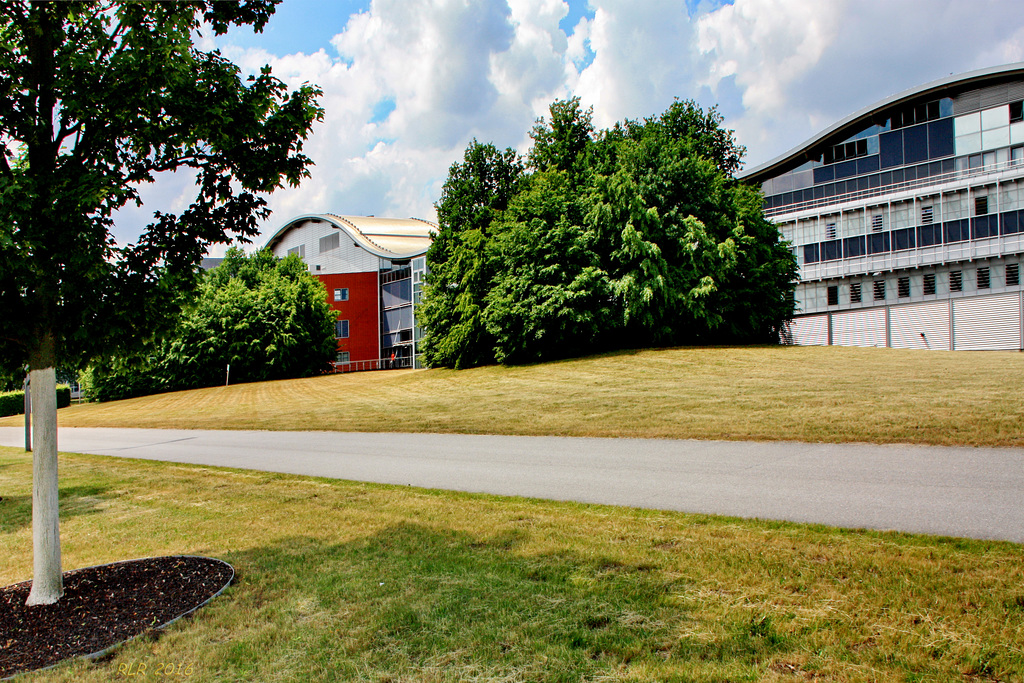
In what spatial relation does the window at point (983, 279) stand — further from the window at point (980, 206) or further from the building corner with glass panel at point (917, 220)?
the window at point (980, 206)

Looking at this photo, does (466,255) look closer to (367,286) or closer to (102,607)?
(367,286)

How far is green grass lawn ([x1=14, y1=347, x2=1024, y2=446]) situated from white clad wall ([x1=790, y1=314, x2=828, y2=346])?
1352 centimetres

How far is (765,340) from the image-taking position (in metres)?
39.2

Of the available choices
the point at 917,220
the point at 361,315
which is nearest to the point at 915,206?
the point at 917,220

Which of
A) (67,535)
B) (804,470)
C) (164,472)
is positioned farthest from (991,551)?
(164,472)

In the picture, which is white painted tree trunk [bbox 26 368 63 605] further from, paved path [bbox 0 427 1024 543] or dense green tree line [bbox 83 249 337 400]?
dense green tree line [bbox 83 249 337 400]

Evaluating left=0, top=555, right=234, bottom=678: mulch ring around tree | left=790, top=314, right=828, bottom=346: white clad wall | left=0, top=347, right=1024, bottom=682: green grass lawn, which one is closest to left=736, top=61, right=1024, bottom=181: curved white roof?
left=790, top=314, right=828, bottom=346: white clad wall

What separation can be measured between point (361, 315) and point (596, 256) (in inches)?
1247

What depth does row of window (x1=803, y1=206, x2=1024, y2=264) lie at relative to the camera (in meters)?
39.9

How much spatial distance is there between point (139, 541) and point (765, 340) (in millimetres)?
37878

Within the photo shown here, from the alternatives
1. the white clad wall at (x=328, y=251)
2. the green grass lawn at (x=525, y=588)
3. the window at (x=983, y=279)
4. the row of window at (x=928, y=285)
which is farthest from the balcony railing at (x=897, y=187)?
the green grass lawn at (x=525, y=588)

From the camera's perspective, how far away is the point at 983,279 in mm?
40969

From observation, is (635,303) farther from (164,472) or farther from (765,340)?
(164,472)

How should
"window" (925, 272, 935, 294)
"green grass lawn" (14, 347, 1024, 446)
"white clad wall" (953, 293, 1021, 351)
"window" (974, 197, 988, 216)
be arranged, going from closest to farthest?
"green grass lawn" (14, 347, 1024, 446)
"white clad wall" (953, 293, 1021, 351)
"window" (974, 197, 988, 216)
"window" (925, 272, 935, 294)
